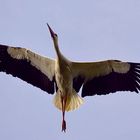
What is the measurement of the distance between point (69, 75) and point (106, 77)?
0.76 meters

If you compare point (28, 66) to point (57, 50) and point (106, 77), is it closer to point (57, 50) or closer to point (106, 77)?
point (57, 50)

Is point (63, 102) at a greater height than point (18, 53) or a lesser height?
lesser

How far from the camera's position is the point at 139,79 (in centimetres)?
1175

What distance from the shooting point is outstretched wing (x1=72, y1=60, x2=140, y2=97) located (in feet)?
38.4

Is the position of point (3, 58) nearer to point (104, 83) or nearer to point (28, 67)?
point (28, 67)

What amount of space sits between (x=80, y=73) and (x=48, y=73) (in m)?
0.54

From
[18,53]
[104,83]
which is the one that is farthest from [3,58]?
[104,83]

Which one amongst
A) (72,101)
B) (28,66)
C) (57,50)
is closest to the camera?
(57,50)

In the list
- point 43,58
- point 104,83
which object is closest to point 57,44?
point 43,58

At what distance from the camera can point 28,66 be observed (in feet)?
38.6

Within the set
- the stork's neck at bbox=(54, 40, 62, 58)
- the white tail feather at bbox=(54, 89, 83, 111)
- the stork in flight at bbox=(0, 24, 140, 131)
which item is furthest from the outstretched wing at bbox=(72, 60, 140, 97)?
the stork's neck at bbox=(54, 40, 62, 58)

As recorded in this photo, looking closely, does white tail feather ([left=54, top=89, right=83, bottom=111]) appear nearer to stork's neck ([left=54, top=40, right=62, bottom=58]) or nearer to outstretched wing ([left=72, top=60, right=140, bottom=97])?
outstretched wing ([left=72, top=60, right=140, bottom=97])

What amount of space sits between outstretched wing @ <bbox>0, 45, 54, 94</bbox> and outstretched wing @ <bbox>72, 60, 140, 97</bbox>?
461mm

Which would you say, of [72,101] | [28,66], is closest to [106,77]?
[72,101]
